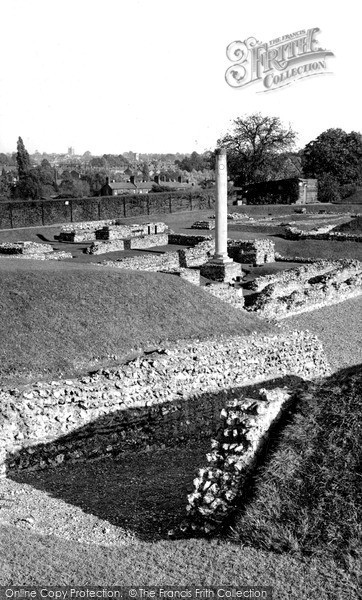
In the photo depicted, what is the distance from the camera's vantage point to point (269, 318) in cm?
2305

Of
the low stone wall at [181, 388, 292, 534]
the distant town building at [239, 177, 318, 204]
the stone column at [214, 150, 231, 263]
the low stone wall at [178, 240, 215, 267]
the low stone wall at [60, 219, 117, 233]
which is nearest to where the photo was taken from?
the low stone wall at [181, 388, 292, 534]

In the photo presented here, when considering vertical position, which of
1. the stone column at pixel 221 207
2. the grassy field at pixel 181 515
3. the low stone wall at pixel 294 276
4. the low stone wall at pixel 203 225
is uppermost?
the stone column at pixel 221 207

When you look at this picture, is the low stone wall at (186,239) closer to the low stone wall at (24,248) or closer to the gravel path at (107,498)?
the low stone wall at (24,248)

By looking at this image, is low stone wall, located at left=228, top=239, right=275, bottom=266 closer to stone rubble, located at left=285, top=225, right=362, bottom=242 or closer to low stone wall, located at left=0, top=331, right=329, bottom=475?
stone rubble, located at left=285, top=225, right=362, bottom=242

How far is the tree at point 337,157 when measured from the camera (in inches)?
3155

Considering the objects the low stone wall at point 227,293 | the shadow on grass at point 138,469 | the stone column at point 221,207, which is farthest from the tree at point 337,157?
the shadow on grass at point 138,469

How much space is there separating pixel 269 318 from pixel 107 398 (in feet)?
37.9

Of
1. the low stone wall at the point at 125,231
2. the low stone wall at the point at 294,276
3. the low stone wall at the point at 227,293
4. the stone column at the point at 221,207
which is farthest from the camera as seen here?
the low stone wall at the point at 125,231

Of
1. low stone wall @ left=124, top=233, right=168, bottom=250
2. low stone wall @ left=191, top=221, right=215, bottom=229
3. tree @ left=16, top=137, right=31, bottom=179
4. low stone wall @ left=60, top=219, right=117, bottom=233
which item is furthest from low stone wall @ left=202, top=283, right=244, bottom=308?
tree @ left=16, top=137, right=31, bottom=179

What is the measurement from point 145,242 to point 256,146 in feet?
138

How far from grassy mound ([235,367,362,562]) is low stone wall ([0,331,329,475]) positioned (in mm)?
3776

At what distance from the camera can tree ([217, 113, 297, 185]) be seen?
76.5 meters

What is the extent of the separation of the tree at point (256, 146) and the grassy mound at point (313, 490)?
69.0 m

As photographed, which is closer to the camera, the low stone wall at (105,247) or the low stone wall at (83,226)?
the low stone wall at (105,247)
